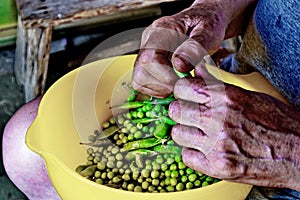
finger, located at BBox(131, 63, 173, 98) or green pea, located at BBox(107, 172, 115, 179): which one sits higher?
finger, located at BBox(131, 63, 173, 98)

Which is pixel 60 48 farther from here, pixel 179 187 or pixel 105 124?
pixel 179 187

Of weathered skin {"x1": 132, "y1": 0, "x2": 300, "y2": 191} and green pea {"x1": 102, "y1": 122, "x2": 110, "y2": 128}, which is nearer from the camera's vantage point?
weathered skin {"x1": 132, "y1": 0, "x2": 300, "y2": 191}

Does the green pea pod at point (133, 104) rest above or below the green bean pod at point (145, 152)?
above

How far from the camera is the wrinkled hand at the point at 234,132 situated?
107 cm

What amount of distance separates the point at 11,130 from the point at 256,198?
0.83 m

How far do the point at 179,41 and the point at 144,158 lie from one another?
1.06 ft

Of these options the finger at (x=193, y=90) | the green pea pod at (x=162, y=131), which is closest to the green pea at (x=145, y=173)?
the green pea pod at (x=162, y=131)

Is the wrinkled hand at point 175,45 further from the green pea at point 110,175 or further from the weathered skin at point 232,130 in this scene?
the green pea at point 110,175

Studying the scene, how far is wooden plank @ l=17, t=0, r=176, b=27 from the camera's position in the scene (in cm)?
180

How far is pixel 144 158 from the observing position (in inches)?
53.5

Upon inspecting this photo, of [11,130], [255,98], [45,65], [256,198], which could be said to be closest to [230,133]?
[255,98]

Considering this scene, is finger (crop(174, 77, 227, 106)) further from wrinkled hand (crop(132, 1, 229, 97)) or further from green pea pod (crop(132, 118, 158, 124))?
green pea pod (crop(132, 118, 158, 124))

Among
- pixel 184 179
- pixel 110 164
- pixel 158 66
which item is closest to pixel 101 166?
pixel 110 164

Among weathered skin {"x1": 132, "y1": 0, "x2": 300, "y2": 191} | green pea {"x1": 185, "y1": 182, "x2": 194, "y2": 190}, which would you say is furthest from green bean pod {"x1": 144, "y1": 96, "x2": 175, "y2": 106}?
green pea {"x1": 185, "y1": 182, "x2": 194, "y2": 190}
